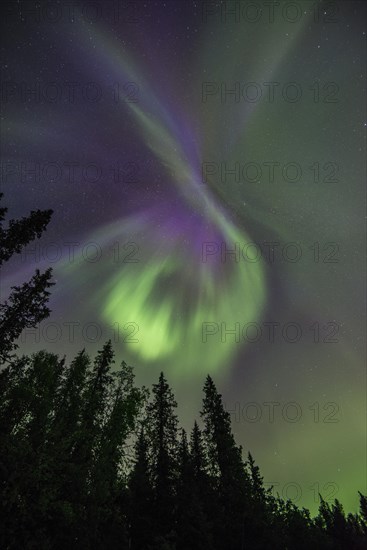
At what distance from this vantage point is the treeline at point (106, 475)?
43.8 ft

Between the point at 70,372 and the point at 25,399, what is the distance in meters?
4.43

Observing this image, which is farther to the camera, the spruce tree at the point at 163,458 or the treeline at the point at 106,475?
the spruce tree at the point at 163,458

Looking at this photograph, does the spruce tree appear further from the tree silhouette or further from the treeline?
the tree silhouette

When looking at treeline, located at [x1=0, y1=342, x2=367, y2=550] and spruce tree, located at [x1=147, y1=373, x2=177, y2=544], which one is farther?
spruce tree, located at [x1=147, y1=373, x2=177, y2=544]

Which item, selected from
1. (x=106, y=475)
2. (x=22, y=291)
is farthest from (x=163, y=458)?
(x=22, y=291)

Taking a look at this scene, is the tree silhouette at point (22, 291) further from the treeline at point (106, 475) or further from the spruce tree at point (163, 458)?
the spruce tree at point (163, 458)

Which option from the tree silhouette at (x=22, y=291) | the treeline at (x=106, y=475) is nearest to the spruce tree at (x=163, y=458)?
the treeline at (x=106, y=475)

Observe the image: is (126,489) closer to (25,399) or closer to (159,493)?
(159,493)

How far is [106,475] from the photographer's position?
18.7 metres

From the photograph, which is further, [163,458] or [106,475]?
[163,458]

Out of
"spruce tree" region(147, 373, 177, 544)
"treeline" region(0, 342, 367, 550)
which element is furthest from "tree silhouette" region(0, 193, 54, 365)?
"spruce tree" region(147, 373, 177, 544)

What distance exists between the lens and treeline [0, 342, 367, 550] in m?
13.3

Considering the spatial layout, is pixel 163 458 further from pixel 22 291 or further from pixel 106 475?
pixel 22 291

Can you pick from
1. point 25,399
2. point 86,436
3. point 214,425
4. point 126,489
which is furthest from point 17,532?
point 214,425
